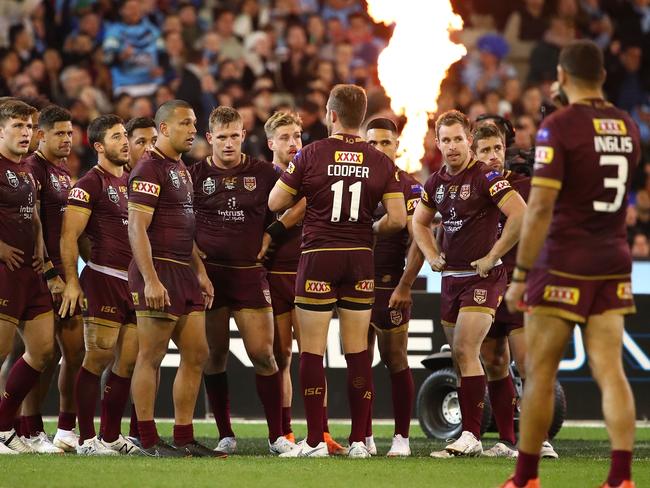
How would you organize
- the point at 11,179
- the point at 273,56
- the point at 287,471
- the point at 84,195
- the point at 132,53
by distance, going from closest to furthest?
the point at 287,471, the point at 11,179, the point at 84,195, the point at 132,53, the point at 273,56

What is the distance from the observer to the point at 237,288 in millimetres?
9461

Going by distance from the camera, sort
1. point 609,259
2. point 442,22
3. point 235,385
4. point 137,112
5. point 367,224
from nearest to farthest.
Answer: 1. point 609,259
2. point 367,224
3. point 235,385
4. point 137,112
5. point 442,22

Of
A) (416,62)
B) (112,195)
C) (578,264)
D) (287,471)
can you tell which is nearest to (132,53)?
(416,62)

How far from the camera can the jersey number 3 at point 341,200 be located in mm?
8727

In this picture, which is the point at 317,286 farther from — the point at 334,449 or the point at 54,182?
the point at 54,182

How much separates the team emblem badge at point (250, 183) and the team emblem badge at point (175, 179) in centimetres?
79

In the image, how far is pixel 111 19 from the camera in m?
18.2

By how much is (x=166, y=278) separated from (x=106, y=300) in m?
0.73

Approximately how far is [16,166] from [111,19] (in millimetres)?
9571

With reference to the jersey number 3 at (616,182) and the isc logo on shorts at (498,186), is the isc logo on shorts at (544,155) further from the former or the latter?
the isc logo on shorts at (498,186)

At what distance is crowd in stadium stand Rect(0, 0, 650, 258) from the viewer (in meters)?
17.0

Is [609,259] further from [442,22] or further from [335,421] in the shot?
[442,22]

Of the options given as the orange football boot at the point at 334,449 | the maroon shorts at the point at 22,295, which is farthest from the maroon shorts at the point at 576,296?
the maroon shorts at the point at 22,295

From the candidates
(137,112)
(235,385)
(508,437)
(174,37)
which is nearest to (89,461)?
(508,437)
